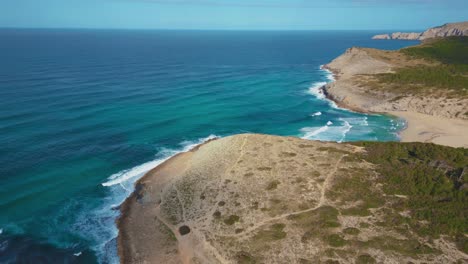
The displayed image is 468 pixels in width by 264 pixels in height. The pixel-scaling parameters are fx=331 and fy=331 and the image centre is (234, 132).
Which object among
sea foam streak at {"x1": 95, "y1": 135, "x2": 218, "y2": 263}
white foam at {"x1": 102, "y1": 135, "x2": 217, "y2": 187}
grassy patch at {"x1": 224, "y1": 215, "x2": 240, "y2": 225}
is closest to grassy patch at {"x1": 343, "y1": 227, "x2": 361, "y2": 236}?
grassy patch at {"x1": 224, "y1": 215, "x2": 240, "y2": 225}

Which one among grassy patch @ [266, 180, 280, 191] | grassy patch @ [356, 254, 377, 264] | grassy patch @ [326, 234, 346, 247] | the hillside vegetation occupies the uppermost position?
the hillside vegetation

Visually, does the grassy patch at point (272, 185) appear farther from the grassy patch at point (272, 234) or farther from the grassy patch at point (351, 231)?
the grassy patch at point (351, 231)

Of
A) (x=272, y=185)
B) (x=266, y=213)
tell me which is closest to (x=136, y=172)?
(x=272, y=185)

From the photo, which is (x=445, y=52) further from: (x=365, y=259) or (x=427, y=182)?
(x=365, y=259)

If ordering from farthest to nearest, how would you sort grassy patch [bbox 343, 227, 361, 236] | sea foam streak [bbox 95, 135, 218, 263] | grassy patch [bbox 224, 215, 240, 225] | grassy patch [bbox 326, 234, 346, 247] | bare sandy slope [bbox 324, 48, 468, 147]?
bare sandy slope [bbox 324, 48, 468, 147]
grassy patch [bbox 224, 215, 240, 225]
sea foam streak [bbox 95, 135, 218, 263]
grassy patch [bbox 343, 227, 361, 236]
grassy patch [bbox 326, 234, 346, 247]

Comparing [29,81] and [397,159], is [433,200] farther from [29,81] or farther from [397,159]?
[29,81]

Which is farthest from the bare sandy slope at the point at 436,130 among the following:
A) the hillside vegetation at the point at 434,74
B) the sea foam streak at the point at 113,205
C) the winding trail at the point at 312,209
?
the sea foam streak at the point at 113,205

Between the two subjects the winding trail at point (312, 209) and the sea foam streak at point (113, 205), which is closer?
the winding trail at point (312, 209)

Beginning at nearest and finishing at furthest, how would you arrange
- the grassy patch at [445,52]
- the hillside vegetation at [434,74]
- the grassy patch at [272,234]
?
the grassy patch at [272,234], the hillside vegetation at [434,74], the grassy patch at [445,52]

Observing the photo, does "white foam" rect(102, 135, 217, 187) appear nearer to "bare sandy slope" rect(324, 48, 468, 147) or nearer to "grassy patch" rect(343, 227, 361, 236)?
"grassy patch" rect(343, 227, 361, 236)
